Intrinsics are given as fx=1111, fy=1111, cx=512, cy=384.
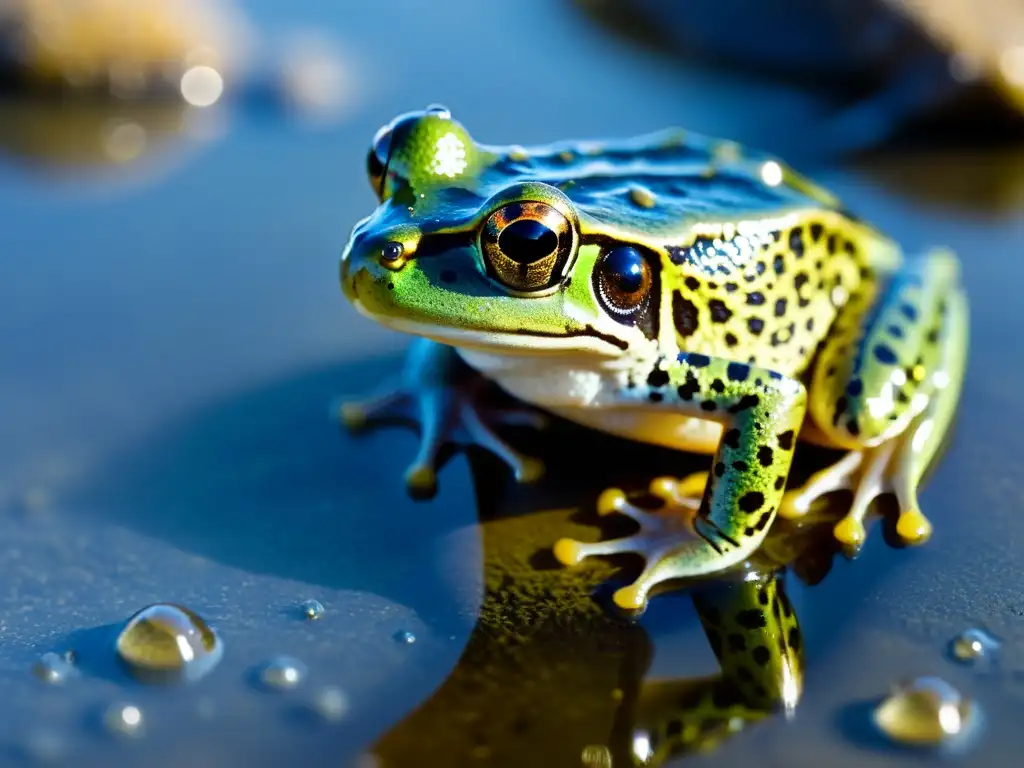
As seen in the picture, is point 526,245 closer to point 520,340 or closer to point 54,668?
point 520,340

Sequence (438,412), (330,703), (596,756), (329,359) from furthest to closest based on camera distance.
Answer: (329,359) < (438,412) < (330,703) < (596,756)

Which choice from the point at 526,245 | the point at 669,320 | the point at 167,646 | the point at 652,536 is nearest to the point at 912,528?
the point at 652,536

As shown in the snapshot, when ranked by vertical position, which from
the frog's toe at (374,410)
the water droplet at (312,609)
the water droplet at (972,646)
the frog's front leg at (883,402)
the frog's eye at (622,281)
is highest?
the frog's eye at (622,281)

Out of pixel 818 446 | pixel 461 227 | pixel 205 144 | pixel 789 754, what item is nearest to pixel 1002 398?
pixel 818 446

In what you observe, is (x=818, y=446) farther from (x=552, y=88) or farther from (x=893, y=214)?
(x=552, y=88)

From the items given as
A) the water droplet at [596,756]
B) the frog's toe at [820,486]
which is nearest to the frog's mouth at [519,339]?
the frog's toe at [820,486]

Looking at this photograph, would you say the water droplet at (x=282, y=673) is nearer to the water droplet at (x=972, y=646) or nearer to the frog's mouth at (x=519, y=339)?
the frog's mouth at (x=519, y=339)
